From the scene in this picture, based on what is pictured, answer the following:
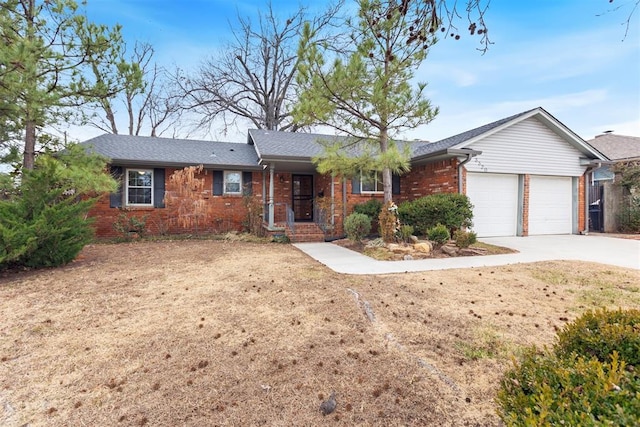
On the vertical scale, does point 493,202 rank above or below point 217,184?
below

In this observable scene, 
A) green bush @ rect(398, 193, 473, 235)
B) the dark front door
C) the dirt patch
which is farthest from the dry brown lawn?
the dark front door

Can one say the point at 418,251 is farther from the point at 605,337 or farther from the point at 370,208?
the point at 605,337

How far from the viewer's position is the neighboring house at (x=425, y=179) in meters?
10.4

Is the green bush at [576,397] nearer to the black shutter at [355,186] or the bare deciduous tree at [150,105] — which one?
the black shutter at [355,186]

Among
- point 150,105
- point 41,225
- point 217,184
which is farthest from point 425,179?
point 150,105

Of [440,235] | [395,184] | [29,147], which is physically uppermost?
[29,147]

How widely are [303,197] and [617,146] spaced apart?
18.0 meters

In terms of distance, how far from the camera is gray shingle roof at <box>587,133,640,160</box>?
1593 cm

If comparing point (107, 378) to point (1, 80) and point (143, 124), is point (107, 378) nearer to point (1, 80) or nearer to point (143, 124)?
point (1, 80)

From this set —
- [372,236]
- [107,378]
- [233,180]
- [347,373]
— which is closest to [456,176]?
[372,236]

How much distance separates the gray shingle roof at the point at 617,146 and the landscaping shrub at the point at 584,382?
19.2 metres

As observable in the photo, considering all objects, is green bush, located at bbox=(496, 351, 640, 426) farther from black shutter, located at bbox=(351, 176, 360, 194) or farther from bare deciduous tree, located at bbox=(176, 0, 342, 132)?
bare deciduous tree, located at bbox=(176, 0, 342, 132)

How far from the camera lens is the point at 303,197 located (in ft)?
44.8

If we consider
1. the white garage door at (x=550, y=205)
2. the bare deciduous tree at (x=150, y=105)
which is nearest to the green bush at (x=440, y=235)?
the white garage door at (x=550, y=205)
